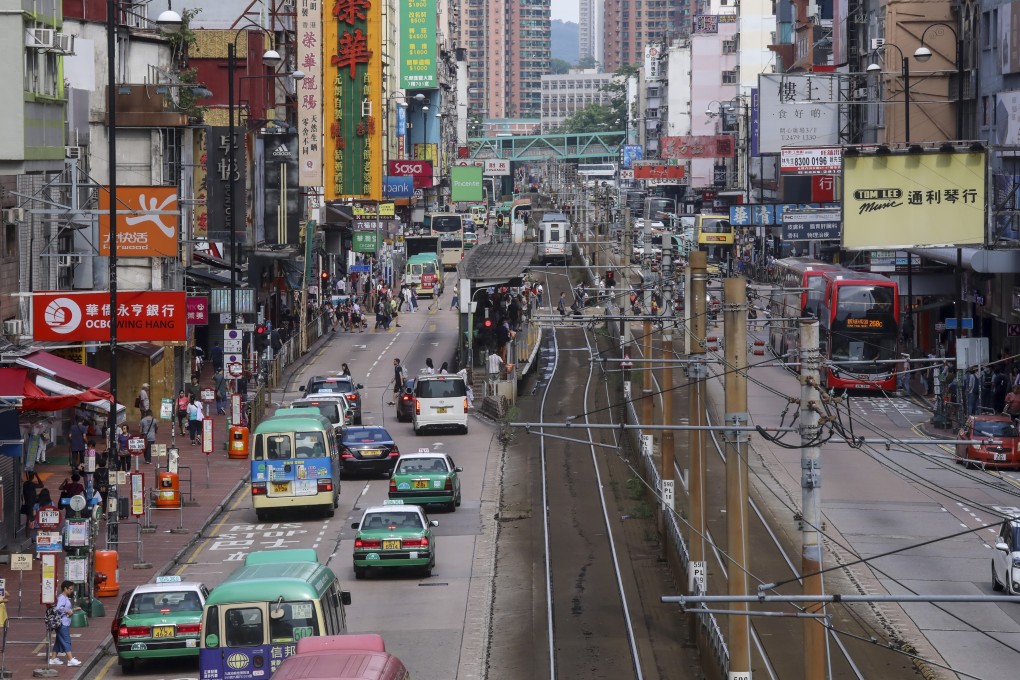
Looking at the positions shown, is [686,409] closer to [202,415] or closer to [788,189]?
[202,415]

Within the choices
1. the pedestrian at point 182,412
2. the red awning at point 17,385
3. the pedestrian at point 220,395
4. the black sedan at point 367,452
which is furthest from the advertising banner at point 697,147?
the red awning at point 17,385

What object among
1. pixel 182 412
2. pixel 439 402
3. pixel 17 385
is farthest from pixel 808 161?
pixel 17 385

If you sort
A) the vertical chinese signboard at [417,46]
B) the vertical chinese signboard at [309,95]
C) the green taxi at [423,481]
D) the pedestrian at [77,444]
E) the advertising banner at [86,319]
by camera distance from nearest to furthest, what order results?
the advertising banner at [86,319]
the green taxi at [423,481]
the pedestrian at [77,444]
the vertical chinese signboard at [309,95]
the vertical chinese signboard at [417,46]

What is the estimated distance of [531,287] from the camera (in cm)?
8438

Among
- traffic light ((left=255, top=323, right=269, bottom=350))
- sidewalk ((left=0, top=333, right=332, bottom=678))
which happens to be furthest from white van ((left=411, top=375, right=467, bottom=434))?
traffic light ((left=255, top=323, right=269, bottom=350))

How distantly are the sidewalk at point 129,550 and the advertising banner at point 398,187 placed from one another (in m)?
48.9

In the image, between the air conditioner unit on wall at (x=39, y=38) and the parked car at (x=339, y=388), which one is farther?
the parked car at (x=339, y=388)

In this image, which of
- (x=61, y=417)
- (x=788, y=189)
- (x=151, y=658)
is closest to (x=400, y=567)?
(x=151, y=658)

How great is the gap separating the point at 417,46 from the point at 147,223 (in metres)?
108

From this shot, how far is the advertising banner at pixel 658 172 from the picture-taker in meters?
138

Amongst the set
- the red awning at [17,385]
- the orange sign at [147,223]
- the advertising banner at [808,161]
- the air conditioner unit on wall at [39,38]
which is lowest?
the red awning at [17,385]

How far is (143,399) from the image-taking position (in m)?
46.4

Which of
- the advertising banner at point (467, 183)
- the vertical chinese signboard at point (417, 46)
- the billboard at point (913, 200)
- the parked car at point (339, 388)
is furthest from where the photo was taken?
the vertical chinese signboard at point (417, 46)

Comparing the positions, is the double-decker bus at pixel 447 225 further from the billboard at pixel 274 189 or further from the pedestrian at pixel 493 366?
the pedestrian at pixel 493 366
